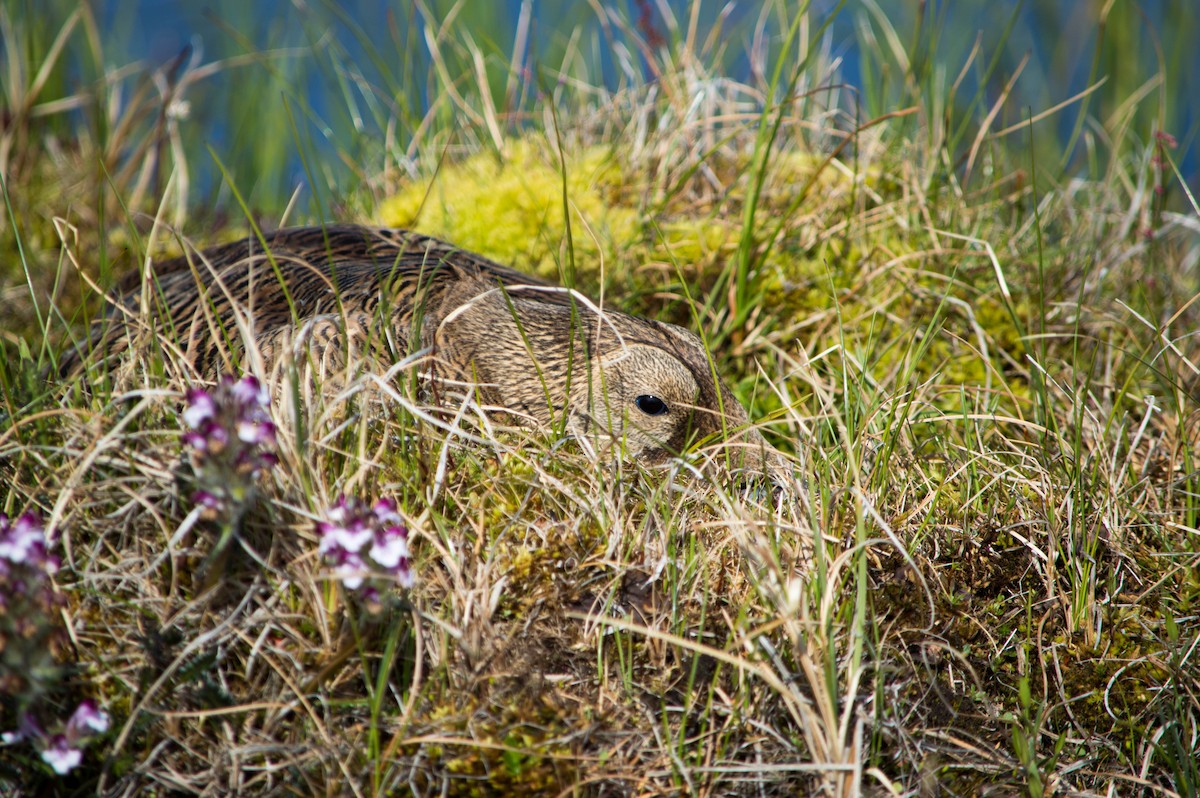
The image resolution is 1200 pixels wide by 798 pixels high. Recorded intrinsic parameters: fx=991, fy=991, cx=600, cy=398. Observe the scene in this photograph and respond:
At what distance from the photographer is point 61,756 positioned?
1813mm

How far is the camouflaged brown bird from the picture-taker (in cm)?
283

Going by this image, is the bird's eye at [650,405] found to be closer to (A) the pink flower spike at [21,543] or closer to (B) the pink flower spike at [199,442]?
(B) the pink flower spike at [199,442]

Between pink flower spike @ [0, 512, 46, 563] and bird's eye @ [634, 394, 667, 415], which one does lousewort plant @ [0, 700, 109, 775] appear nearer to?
pink flower spike @ [0, 512, 46, 563]

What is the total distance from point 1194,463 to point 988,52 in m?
4.33

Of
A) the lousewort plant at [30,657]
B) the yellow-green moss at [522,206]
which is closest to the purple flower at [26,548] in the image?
the lousewort plant at [30,657]

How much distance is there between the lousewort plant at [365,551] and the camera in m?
1.95

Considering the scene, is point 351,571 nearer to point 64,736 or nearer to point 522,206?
point 64,736

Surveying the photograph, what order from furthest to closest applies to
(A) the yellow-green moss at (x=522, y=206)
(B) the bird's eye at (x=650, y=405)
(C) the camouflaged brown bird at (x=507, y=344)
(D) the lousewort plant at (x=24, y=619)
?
(A) the yellow-green moss at (x=522, y=206)
(B) the bird's eye at (x=650, y=405)
(C) the camouflaged brown bird at (x=507, y=344)
(D) the lousewort plant at (x=24, y=619)

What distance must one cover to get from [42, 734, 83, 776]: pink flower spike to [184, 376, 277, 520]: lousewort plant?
48 cm

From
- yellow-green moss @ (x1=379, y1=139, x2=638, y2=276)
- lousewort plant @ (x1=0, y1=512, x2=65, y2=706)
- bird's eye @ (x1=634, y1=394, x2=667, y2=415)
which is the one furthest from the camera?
yellow-green moss @ (x1=379, y1=139, x2=638, y2=276)

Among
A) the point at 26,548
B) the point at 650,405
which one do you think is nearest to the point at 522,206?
the point at 650,405

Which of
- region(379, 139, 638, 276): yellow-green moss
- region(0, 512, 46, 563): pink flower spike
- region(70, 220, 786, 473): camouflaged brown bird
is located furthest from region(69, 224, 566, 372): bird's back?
region(0, 512, 46, 563): pink flower spike

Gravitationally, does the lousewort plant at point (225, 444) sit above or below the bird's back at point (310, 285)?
above

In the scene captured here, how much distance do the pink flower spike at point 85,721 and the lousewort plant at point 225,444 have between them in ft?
1.34
